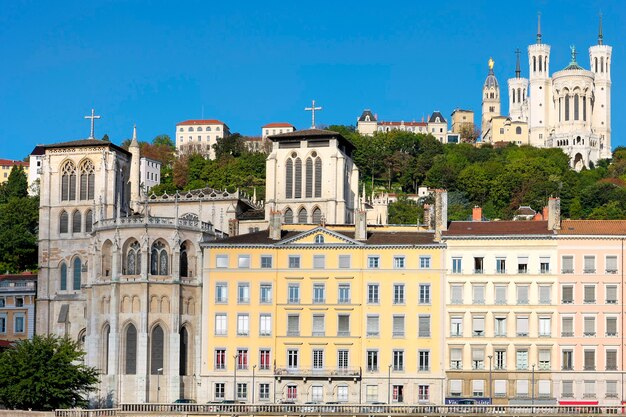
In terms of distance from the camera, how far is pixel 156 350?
8356cm

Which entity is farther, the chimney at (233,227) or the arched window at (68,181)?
the arched window at (68,181)

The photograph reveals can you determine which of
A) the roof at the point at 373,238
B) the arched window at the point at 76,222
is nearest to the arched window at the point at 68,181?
the arched window at the point at 76,222

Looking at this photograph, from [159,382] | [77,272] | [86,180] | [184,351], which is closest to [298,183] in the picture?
[86,180]

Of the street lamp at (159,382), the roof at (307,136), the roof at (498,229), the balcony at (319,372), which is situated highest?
the roof at (307,136)

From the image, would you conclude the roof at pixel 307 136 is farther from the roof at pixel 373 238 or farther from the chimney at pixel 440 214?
the chimney at pixel 440 214

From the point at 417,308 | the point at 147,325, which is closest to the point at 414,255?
the point at 417,308

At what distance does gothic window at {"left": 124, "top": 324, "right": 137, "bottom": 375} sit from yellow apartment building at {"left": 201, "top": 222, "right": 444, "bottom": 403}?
464 cm

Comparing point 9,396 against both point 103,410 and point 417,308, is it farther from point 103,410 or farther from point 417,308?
point 417,308

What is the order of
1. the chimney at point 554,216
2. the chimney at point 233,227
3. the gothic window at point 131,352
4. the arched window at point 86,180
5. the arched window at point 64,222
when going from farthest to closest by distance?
the arched window at point 86,180 → the chimney at point 233,227 → the arched window at point 64,222 → the gothic window at point 131,352 → the chimney at point 554,216

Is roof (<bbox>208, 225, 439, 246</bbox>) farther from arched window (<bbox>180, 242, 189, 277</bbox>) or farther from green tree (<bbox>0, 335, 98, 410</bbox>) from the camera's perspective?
green tree (<bbox>0, 335, 98, 410</bbox>)

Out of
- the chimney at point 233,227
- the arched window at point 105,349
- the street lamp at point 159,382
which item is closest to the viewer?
the street lamp at point 159,382

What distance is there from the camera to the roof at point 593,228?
8062 cm

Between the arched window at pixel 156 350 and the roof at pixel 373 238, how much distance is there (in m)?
6.65

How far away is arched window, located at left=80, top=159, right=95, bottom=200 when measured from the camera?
99.0 metres
